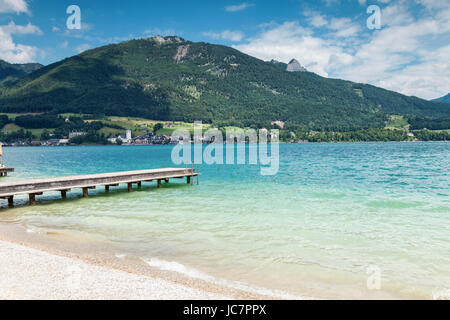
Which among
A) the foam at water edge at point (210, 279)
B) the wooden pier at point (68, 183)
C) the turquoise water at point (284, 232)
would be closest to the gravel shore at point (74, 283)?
the foam at water edge at point (210, 279)

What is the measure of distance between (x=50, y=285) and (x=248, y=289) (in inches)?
198

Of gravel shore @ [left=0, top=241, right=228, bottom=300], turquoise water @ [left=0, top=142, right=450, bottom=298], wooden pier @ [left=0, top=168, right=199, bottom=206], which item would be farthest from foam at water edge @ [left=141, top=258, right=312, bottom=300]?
wooden pier @ [left=0, top=168, right=199, bottom=206]

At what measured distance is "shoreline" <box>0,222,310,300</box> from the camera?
765cm

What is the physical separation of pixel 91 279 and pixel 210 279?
10.8 ft

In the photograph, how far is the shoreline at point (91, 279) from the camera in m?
7.65

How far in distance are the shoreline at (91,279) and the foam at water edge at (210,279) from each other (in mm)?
151

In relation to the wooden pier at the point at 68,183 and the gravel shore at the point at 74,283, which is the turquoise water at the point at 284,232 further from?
the gravel shore at the point at 74,283

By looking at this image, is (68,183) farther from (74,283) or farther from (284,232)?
(74,283)

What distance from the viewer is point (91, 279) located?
8695mm

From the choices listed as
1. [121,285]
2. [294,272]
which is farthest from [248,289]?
[121,285]

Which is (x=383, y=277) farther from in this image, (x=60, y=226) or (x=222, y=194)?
(x=222, y=194)

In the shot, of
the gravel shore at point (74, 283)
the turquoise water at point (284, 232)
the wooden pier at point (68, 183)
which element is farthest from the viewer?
the wooden pier at point (68, 183)
